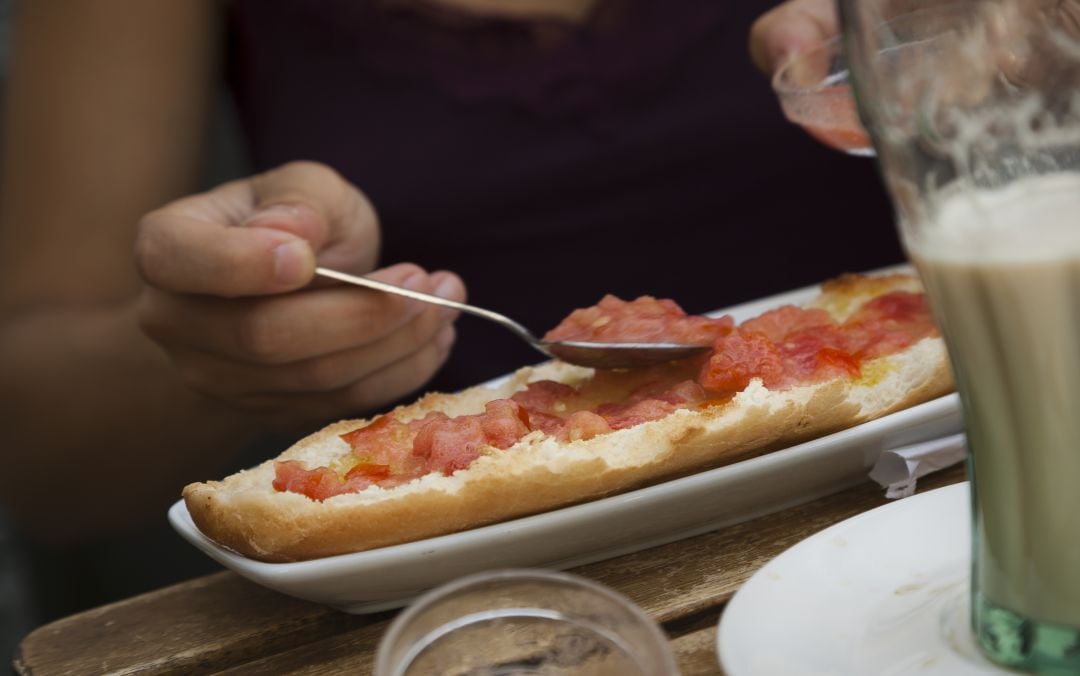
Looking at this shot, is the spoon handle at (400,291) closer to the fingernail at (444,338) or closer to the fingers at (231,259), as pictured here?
the fingers at (231,259)

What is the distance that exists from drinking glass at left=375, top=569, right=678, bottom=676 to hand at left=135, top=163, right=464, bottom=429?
2.31 feet

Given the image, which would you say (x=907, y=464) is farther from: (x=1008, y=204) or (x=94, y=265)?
(x=94, y=265)

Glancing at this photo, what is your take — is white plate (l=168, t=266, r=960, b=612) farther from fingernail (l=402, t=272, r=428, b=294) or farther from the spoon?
fingernail (l=402, t=272, r=428, b=294)

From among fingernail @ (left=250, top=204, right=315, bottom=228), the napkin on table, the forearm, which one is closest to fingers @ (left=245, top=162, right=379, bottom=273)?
fingernail @ (left=250, top=204, right=315, bottom=228)

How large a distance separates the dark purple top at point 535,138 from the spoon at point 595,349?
0.86 metres

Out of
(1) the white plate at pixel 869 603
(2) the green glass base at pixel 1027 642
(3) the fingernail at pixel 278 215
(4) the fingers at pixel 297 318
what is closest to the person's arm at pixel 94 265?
(4) the fingers at pixel 297 318

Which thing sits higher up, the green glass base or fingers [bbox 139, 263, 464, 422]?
fingers [bbox 139, 263, 464, 422]

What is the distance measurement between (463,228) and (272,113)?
0.48 meters

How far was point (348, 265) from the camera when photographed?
1.91 meters

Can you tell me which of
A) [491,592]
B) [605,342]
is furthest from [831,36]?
[491,592]

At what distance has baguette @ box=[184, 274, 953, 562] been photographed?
117 cm

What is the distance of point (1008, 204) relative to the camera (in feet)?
2.82

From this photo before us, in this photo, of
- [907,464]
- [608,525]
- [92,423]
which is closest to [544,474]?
[608,525]

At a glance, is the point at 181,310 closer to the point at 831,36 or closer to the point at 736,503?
the point at 736,503
